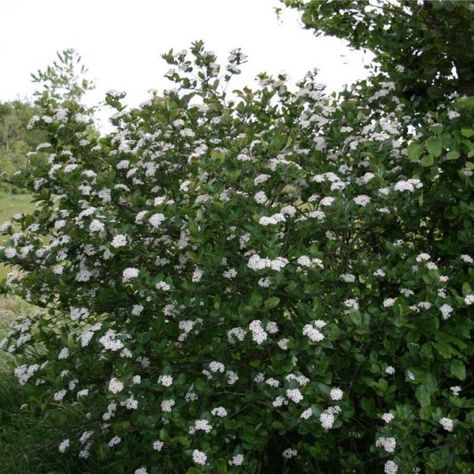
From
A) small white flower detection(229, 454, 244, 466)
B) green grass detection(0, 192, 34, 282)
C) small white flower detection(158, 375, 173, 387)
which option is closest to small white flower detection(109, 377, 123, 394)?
small white flower detection(158, 375, 173, 387)

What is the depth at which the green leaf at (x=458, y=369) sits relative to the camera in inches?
97.4

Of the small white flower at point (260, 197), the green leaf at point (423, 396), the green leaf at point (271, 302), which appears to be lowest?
the green leaf at point (423, 396)

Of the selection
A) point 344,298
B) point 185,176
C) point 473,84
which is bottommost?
point 344,298

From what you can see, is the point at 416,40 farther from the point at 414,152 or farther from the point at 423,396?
the point at 423,396

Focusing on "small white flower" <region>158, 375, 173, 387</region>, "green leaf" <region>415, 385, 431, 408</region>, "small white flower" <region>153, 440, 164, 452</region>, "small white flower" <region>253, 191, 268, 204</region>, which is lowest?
"small white flower" <region>153, 440, 164, 452</region>

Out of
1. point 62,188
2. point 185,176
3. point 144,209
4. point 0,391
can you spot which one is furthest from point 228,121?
point 0,391

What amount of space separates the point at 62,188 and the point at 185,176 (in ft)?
2.01

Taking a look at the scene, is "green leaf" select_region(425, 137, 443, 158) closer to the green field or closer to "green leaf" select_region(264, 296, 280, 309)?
"green leaf" select_region(264, 296, 280, 309)

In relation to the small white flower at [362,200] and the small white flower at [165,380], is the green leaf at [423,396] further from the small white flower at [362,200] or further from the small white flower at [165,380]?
the small white flower at [165,380]

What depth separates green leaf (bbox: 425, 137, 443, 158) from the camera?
102 inches

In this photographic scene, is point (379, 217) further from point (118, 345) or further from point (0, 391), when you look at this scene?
point (0, 391)

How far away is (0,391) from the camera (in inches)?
169

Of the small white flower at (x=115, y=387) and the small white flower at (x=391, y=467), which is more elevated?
the small white flower at (x=115, y=387)

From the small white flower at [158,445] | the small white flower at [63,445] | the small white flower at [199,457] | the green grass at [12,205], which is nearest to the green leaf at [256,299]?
the small white flower at [199,457]
